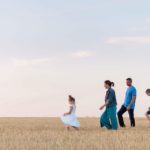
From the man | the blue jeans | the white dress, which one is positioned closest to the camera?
the blue jeans

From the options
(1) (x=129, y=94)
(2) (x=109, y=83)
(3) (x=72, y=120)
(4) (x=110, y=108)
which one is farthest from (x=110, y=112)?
(1) (x=129, y=94)

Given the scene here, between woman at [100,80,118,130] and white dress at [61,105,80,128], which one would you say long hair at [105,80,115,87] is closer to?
woman at [100,80,118,130]

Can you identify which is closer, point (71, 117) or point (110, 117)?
point (110, 117)

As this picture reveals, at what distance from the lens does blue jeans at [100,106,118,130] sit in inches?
885

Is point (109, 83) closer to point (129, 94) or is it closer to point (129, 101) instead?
point (129, 94)

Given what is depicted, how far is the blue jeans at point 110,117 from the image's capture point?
73.8 feet

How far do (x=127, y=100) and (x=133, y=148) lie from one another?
11.3 metres

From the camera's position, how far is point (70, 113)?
22875 mm

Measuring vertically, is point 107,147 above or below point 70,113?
below

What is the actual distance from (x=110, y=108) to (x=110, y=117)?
14.2 inches

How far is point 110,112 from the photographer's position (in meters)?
22.5

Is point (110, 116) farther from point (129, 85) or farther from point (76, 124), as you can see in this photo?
point (129, 85)

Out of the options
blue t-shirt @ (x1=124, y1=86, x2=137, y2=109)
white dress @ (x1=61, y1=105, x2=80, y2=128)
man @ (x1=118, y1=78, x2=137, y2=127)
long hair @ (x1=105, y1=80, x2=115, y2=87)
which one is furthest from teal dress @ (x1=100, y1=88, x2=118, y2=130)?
blue t-shirt @ (x1=124, y1=86, x2=137, y2=109)

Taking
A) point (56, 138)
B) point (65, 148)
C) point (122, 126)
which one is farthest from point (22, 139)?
point (122, 126)
